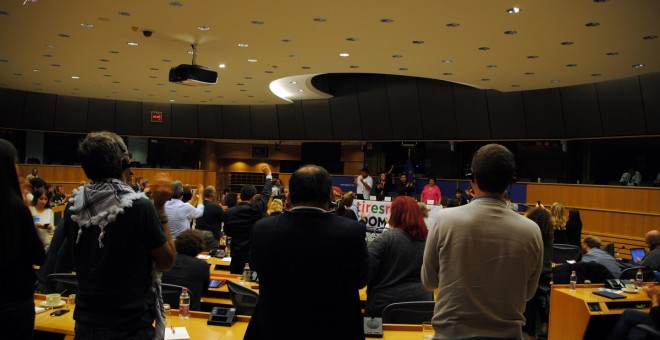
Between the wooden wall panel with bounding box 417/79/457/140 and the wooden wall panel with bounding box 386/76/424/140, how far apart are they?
0.59 feet

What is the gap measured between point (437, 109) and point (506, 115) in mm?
1986

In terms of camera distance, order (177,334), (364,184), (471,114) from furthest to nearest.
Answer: (364,184)
(471,114)
(177,334)

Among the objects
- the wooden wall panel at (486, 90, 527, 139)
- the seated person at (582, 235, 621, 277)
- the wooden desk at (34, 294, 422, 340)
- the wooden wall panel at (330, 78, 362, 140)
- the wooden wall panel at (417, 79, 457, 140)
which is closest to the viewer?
the wooden desk at (34, 294, 422, 340)

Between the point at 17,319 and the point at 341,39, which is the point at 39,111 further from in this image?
the point at 17,319

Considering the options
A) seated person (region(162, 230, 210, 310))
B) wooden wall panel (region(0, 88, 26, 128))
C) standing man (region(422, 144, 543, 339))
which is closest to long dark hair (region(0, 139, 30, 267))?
standing man (region(422, 144, 543, 339))

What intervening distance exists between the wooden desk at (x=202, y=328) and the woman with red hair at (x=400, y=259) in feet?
1.47

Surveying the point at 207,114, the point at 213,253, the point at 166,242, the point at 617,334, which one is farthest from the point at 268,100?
the point at 166,242

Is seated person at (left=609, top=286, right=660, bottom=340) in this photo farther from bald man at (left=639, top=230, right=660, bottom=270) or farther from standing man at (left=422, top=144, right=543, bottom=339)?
standing man at (left=422, top=144, right=543, bottom=339)

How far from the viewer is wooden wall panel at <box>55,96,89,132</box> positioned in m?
17.5

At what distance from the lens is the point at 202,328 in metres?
3.29

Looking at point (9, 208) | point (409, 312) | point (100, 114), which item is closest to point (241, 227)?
point (409, 312)

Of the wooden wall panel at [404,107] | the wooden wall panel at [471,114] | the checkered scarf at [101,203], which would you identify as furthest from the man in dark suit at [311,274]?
the wooden wall panel at [404,107]

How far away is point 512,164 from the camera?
86.9 inches

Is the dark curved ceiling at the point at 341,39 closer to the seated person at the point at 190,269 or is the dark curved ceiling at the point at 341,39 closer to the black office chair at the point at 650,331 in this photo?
the seated person at the point at 190,269
